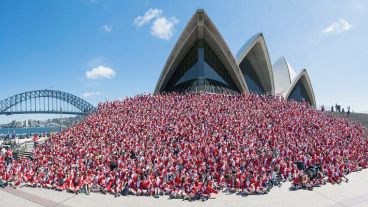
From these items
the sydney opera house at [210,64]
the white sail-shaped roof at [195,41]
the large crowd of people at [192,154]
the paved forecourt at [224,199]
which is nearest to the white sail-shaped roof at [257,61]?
the sydney opera house at [210,64]

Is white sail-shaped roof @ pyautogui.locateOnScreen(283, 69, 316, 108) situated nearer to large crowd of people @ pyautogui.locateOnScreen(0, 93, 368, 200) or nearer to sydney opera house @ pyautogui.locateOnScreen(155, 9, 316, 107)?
sydney opera house @ pyautogui.locateOnScreen(155, 9, 316, 107)

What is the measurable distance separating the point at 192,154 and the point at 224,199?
4.55 metres

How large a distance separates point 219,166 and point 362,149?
12.5m

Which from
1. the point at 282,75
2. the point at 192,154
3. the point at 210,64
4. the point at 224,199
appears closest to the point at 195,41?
the point at 210,64

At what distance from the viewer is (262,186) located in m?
14.0

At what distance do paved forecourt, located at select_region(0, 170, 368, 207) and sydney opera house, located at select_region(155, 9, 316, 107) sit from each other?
1075 inches

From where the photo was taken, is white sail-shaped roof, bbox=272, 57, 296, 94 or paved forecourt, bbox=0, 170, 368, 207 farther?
white sail-shaped roof, bbox=272, 57, 296, 94

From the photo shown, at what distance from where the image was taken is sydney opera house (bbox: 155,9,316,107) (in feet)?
138

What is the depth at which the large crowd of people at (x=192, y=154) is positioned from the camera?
14.2 meters

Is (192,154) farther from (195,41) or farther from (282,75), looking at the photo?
(282,75)

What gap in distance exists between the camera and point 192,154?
56.5ft

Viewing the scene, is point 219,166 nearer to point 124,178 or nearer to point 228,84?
point 124,178

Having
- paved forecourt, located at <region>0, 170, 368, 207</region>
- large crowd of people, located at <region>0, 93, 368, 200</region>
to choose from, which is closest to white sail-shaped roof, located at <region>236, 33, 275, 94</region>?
large crowd of people, located at <region>0, 93, 368, 200</region>

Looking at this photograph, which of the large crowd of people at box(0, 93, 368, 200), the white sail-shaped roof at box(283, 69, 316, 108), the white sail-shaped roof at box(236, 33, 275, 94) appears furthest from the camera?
the white sail-shaped roof at box(283, 69, 316, 108)
